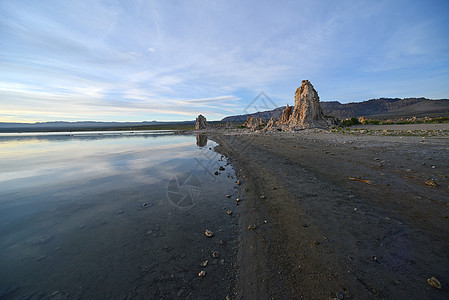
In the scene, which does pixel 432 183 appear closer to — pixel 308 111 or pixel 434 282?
pixel 434 282

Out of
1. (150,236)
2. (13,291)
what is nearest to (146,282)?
(150,236)

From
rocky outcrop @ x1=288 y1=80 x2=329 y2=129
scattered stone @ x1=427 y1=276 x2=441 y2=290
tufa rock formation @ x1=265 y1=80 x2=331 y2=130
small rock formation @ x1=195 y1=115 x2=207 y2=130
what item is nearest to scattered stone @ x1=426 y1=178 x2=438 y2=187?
scattered stone @ x1=427 y1=276 x2=441 y2=290

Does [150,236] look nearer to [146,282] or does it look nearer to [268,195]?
[146,282]

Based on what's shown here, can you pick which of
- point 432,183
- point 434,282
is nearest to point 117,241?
point 434,282

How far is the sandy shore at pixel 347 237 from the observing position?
3180 millimetres

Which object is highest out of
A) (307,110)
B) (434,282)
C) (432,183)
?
(307,110)

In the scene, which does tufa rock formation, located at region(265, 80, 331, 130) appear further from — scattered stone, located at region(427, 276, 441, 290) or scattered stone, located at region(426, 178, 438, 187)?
scattered stone, located at region(427, 276, 441, 290)

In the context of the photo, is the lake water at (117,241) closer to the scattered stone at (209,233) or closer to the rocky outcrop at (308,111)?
the scattered stone at (209,233)

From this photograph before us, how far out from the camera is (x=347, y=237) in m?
4.49

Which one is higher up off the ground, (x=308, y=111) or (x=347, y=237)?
(x=308, y=111)

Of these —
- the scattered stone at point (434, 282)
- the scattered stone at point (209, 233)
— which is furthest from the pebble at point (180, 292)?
the scattered stone at point (434, 282)

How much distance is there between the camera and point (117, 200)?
8383 millimetres

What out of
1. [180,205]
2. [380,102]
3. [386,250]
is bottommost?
[180,205]

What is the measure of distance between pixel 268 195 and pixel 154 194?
6128 mm
